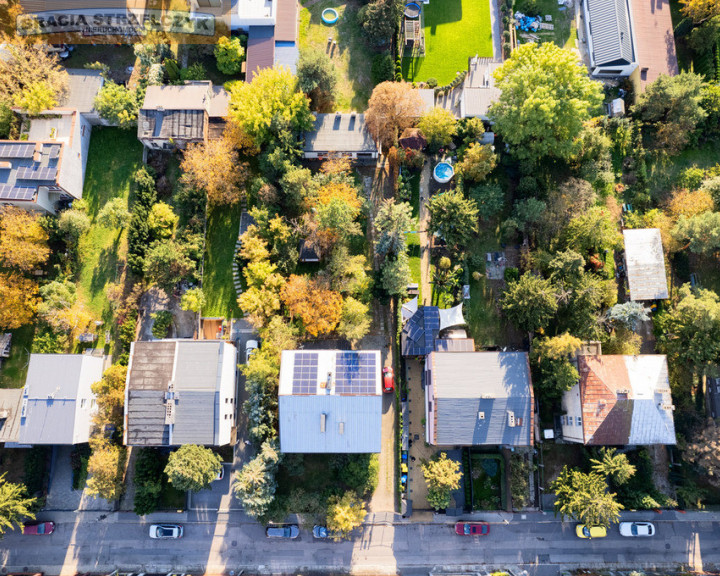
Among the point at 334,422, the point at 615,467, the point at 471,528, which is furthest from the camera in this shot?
the point at 471,528

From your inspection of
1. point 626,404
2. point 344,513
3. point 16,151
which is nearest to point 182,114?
point 16,151

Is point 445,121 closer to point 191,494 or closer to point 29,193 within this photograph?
point 29,193

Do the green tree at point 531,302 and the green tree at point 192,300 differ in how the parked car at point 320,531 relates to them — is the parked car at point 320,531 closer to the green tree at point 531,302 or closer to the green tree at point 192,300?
the green tree at point 192,300

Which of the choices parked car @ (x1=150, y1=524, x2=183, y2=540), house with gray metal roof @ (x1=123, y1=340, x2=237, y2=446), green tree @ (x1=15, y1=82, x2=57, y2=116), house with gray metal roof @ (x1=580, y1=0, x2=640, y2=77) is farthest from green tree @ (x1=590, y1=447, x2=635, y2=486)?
green tree @ (x1=15, y1=82, x2=57, y2=116)

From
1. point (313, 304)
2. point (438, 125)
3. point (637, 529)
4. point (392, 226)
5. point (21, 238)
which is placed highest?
point (438, 125)

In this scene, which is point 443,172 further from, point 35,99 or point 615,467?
point 35,99

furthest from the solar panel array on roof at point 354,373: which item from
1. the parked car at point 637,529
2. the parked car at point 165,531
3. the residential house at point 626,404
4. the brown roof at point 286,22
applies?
the brown roof at point 286,22

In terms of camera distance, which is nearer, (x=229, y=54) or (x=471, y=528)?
(x=471, y=528)

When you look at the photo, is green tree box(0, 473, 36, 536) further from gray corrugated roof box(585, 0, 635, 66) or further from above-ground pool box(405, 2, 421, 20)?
gray corrugated roof box(585, 0, 635, 66)
